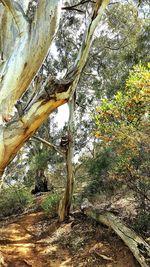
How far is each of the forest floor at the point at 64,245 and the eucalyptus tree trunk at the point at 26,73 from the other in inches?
134

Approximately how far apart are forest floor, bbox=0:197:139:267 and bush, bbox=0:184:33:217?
6.94 ft

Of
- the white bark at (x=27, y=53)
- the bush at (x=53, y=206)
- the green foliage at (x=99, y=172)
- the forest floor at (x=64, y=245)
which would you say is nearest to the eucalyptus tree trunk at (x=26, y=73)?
the white bark at (x=27, y=53)

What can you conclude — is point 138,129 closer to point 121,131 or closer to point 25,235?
point 121,131

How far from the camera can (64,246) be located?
774cm

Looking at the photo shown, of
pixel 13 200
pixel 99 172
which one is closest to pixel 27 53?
pixel 99 172

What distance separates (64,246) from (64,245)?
0.19 feet

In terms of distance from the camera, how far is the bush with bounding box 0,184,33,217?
41.1 feet

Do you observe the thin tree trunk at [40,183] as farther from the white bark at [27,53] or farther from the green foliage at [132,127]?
the white bark at [27,53]

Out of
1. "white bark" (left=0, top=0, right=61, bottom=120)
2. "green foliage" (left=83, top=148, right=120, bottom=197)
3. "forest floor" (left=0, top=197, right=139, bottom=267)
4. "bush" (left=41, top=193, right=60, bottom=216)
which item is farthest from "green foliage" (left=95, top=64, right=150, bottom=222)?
"bush" (left=41, top=193, right=60, bottom=216)

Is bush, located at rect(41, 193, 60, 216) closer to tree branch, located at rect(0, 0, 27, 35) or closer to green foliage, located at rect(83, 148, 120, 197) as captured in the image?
green foliage, located at rect(83, 148, 120, 197)

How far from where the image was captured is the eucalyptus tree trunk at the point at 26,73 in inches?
162

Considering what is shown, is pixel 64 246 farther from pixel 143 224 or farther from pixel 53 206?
pixel 53 206

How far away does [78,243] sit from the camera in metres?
7.58

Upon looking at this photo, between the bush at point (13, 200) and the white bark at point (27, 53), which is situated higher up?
the white bark at point (27, 53)
